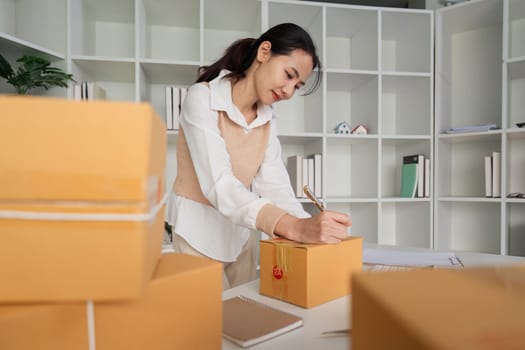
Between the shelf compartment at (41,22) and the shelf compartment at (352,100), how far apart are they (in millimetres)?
1630

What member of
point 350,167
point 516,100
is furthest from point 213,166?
point 516,100

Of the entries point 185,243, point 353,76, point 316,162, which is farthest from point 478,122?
point 185,243

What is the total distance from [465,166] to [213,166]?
7.78ft

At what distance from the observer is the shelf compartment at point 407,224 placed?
8.55 ft

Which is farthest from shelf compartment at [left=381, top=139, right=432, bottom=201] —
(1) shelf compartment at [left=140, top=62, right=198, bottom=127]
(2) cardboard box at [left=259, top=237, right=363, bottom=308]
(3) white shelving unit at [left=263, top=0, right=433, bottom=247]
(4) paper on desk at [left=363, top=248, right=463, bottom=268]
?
(2) cardboard box at [left=259, top=237, right=363, bottom=308]

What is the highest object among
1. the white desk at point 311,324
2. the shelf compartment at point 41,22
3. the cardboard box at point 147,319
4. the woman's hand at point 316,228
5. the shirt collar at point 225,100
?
the shelf compartment at point 41,22

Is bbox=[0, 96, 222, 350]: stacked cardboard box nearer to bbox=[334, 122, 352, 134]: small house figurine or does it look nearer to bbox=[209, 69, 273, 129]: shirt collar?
bbox=[209, 69, 273, 129]: shirt collar

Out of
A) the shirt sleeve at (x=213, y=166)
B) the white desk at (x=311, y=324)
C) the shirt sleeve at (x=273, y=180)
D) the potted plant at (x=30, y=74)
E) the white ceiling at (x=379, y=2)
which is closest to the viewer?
the white desk at (x=311, y=324)

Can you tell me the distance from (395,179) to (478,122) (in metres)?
0.70

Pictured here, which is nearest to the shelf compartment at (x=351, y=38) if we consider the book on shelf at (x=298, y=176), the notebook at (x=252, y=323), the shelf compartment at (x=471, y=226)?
the book on shelf at (x=298, y=176)

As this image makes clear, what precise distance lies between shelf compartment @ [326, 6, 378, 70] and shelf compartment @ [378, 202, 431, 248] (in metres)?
1.04

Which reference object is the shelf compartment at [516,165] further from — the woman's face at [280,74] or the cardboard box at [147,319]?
the cardboard box at [147,319]

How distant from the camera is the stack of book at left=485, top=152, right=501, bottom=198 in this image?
2381mm

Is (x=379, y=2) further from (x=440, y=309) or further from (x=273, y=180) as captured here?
(x=440, y=309)
